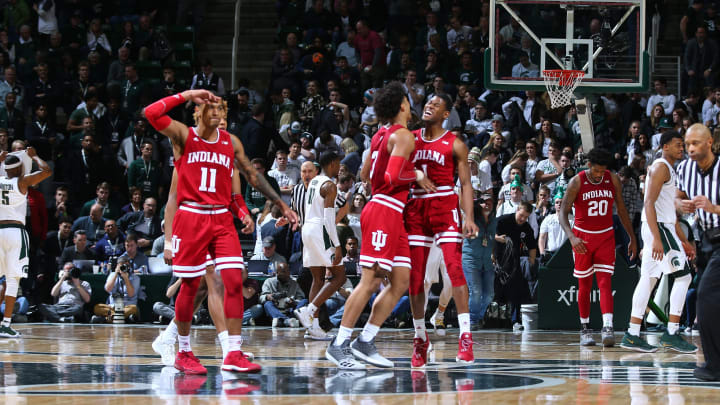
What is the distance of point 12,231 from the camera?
1228 centimetres

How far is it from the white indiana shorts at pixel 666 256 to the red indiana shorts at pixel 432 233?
116 inches

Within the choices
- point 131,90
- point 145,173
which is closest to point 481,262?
point 145,173

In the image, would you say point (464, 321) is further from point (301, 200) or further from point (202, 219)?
point (301, 200)

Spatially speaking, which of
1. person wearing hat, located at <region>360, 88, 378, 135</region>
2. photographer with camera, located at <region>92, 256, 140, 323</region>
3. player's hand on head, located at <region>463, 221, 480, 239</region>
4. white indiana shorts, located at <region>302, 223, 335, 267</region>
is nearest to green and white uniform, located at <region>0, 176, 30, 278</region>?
photographer with camera, located at <region>92, 256, 140, 323</region>

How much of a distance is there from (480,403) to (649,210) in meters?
4.45

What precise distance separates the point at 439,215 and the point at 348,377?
1.77 m

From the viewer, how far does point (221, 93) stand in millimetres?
20234

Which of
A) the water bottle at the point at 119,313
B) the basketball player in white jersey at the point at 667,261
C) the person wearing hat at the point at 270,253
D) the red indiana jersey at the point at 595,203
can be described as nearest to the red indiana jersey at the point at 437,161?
the basketball player in white jersey at the point at 667,261

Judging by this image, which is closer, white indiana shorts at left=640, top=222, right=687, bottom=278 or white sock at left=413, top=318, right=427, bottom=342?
white sock at left=413, top=318, right=427, bottom=342

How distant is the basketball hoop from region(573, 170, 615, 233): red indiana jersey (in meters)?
3.21

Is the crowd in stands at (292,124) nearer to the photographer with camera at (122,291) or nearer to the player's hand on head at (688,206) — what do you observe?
the photographer with camera at (122,291)

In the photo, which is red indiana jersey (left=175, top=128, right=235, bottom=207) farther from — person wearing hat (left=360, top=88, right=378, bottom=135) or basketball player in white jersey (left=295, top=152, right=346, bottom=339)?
person wearing hat (left=360, top=88, right=378, bottom=135)

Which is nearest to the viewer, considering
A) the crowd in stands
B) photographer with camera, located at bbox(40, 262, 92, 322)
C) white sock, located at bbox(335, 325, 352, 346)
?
white sock, located at bbox(335, 325, 352, 346)

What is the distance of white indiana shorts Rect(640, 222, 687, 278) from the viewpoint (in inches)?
420
